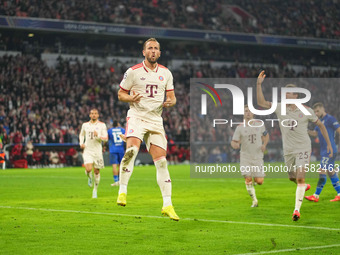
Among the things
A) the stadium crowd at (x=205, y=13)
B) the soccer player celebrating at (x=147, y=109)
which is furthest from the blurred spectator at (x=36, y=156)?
the soccer player celebrating at (x=147, y=109)

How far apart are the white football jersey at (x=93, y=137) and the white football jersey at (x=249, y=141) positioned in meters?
4.54

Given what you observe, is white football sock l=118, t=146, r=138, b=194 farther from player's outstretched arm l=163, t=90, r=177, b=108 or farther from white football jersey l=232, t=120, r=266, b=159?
white football jersey l=232, t=120, r=266, b=159

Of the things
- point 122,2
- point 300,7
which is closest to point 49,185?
point 122,2

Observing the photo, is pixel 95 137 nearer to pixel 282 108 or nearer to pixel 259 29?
pixel 282 108

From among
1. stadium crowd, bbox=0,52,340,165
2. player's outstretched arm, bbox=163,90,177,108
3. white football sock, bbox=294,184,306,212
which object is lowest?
white football sock, bbox=294,184,306,212

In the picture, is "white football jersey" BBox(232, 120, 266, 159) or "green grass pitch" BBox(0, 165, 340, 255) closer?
"green grass pitch" BBox(0, 165, 340, 255)

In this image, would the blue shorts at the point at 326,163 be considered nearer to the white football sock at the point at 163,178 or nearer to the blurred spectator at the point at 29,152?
the white football sock at the point at 163,178

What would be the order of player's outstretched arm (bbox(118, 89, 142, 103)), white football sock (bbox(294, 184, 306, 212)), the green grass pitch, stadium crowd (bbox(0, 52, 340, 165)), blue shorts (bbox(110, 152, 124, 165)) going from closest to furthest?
the green grass pitch, player's outstretched arm (bbox(118, 89, 142, 103)), white football sock (bbox(294, 184, 306, 212)), blue shorts (bbox(110, 152, 124, 165)), stadium crowd (bbox(0, 52, 340, 165))

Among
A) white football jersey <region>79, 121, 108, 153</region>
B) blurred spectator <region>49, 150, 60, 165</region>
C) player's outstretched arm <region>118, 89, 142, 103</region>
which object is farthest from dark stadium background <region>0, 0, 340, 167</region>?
player's outstretched arm <region>118, 89, 142, 103</region>

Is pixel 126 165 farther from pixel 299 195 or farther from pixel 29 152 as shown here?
pixel 29 152

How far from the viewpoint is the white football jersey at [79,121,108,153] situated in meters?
18.5

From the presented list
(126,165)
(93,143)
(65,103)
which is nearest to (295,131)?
(126,165)

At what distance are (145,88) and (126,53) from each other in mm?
41379

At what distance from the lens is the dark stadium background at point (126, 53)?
4019cm
